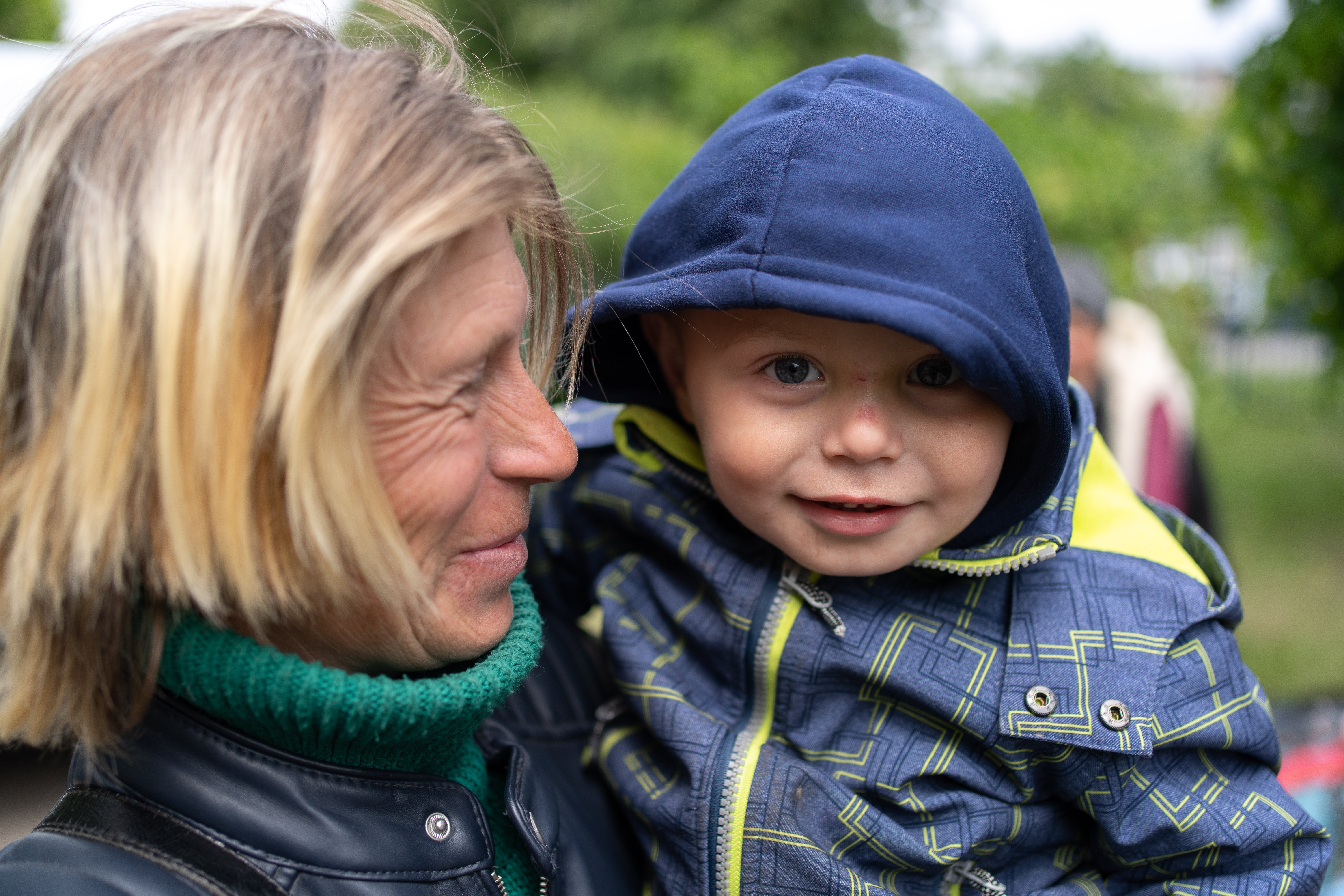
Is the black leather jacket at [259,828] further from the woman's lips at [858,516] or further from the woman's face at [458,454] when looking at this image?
the woman's lips at [858,516]

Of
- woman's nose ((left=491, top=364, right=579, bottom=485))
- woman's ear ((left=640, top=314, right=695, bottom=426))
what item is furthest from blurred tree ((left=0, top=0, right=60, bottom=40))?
woman's nose ((left=491, top=364, right=579, bottom=485))

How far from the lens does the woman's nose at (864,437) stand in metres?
1.39

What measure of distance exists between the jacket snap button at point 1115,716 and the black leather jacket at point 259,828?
80 centimetres

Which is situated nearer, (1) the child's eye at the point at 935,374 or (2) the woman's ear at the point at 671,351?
(1) the child's eye at the point at 935,374

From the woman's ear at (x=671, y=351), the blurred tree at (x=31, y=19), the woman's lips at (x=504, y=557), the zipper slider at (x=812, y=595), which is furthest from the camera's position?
the blurred tree at (x=31, y=19)

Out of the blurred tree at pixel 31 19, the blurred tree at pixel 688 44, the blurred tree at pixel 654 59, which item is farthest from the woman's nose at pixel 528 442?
the blurred tree at pixel 688 44

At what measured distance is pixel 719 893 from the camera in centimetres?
154

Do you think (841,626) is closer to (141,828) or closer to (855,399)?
(855,399)

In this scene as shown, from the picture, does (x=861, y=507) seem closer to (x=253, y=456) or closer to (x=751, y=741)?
(x=751, y=741)

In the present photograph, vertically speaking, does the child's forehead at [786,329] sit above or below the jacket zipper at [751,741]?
above

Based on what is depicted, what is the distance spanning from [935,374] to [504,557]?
2.17ft

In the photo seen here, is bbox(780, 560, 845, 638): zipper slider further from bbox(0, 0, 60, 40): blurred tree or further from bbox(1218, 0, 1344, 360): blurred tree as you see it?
bbox(0, 0, 60, 40): blurred tree

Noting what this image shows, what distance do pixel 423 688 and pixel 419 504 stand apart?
22 centimetres

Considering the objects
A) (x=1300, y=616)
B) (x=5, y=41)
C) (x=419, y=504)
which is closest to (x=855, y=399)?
(x=419, y=504)
